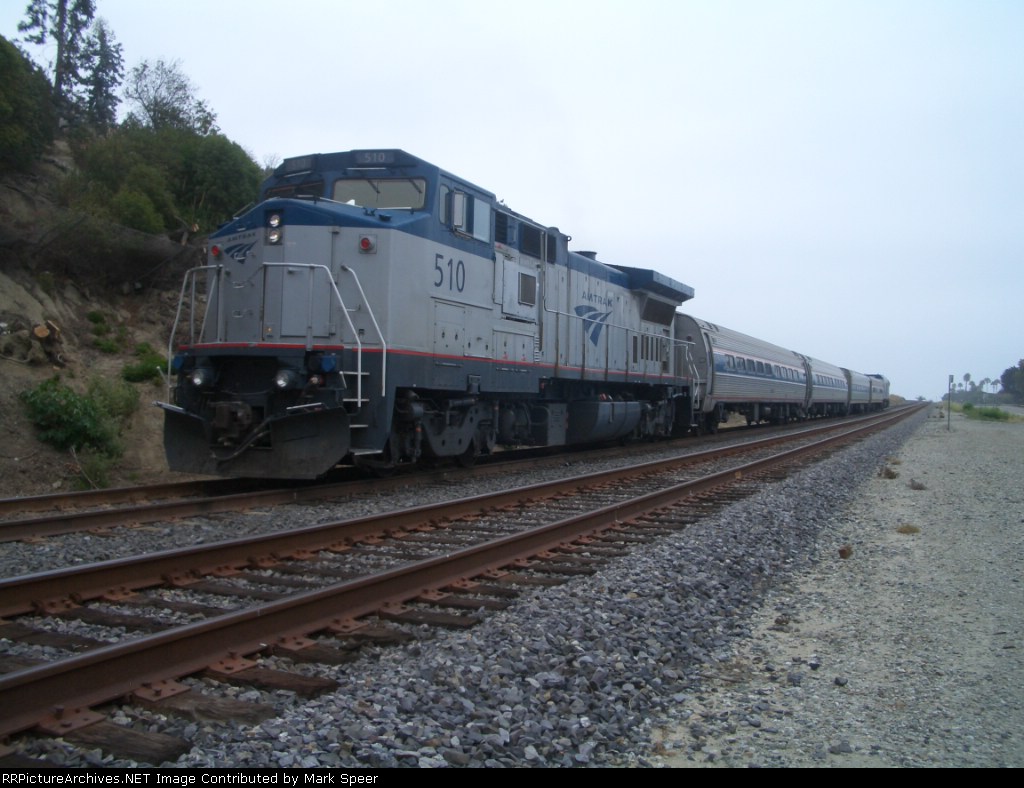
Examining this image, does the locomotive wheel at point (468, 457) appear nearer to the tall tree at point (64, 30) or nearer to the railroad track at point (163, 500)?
the railroad track at point (163, 500)

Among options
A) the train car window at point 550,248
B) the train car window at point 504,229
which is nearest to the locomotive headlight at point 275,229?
the train car window at point 504,229

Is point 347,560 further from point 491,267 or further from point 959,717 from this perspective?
point 491,267

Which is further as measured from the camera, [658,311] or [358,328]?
[658,311]

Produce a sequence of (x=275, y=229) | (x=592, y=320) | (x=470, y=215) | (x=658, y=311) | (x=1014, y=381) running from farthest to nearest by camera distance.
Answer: (x=1014, y=381) < (x=658, y=311) < (x=592, y=320) < (x=470, y=215) < (x=275, y=229)

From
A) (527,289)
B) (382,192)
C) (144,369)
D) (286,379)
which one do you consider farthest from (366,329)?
(144,369)

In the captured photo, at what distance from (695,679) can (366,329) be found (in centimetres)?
594

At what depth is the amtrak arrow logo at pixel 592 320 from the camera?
1445 centimetres

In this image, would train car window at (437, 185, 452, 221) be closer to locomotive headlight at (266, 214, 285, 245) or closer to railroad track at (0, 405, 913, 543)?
locomotive headlight at (266, 214, 285, 245)

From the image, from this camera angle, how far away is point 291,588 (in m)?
5.25

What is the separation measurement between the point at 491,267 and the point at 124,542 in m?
6.24

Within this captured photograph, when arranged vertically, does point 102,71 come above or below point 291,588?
above

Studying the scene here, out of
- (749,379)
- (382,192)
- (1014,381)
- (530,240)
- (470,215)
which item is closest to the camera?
(382,192)

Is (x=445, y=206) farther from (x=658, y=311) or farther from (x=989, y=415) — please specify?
(x=989, y=415)
